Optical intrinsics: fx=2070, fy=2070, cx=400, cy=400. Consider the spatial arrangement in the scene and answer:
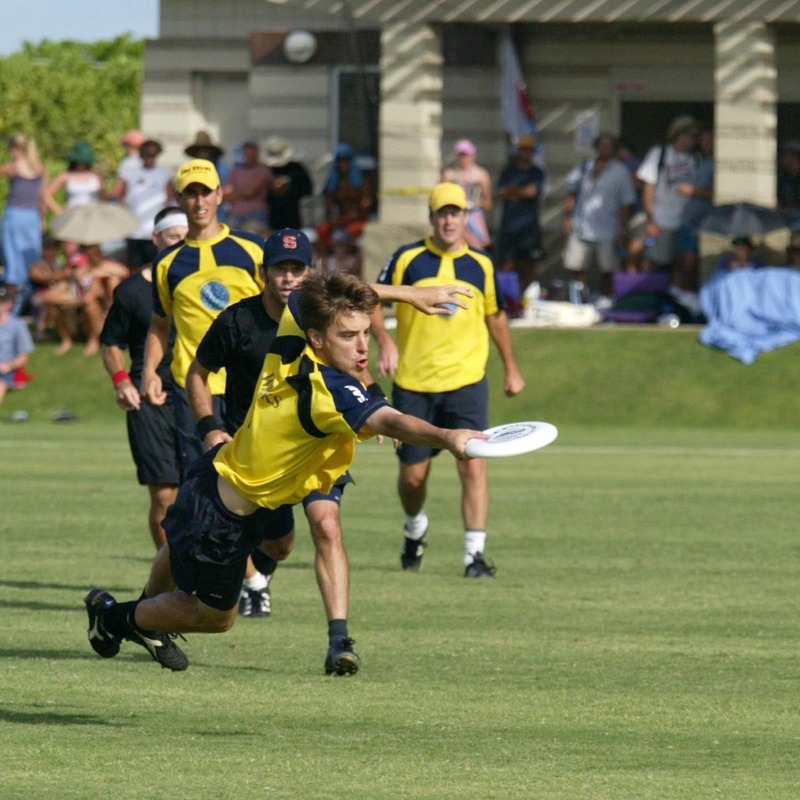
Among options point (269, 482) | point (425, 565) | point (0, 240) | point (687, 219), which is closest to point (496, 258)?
point (687, 219)

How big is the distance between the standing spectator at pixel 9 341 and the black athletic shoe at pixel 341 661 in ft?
54.8

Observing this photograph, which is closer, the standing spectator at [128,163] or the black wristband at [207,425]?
the black wristband at [207,425]

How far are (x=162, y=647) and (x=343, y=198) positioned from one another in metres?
19.5

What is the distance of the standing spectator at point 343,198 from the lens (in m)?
27.2

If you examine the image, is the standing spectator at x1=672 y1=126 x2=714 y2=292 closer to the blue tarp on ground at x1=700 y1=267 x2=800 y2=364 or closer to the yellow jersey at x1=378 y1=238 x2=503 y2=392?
the blue tarp on ground at x1=700 y1=267 x2=800 y2=364

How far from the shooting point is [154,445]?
1141 cm

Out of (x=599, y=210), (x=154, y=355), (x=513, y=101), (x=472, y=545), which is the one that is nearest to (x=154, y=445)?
(x=154, y=355)

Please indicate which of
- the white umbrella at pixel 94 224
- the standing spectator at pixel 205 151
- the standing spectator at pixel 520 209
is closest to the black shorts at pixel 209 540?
the white umbrella at pixel 94 224

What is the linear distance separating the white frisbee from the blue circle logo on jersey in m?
3.98

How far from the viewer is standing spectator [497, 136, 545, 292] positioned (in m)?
25.5

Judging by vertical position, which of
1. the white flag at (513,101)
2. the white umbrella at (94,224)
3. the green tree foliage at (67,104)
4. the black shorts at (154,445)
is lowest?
the black shorts at (154,445)

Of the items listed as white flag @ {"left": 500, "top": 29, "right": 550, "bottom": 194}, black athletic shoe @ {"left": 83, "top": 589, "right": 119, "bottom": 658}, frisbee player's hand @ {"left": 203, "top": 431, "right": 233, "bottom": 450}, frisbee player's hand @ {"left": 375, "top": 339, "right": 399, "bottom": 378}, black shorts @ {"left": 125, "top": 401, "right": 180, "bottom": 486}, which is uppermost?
white flag @ {"left": 500, "top": 29, "right": 550, "bottom": 194}

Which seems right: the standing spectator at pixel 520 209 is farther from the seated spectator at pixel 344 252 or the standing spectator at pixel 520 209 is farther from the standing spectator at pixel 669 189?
the seated spectator at pixel 344 252

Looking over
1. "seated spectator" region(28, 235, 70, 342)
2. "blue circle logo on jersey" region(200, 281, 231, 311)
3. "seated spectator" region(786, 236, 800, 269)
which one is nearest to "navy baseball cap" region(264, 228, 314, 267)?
"blue circle logo on jersey" region(200, 281, 231, 311)
